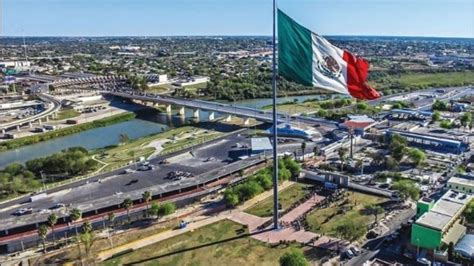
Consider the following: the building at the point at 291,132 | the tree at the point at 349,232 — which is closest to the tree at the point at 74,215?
the tree at the point at 349,232

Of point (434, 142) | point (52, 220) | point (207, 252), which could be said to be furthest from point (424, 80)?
point (52, 220)

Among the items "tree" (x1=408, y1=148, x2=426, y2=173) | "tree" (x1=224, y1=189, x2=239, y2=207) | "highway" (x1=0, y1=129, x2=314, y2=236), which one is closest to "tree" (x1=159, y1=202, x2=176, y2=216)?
"highway" (x1=0, y1=129, x2=314, y2=236)

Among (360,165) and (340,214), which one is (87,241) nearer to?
(340,214)

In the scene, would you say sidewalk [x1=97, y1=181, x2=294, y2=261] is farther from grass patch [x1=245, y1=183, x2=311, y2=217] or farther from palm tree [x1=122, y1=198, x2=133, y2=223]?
palm tree [x1=122, y1=198, x2=133, y2=223]

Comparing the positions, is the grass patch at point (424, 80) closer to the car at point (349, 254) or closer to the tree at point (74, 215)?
the car at point (349, 254)

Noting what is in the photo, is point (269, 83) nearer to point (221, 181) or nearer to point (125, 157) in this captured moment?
point (125, 157)

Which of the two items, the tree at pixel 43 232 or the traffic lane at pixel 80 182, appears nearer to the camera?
the tree at pixel 43 232

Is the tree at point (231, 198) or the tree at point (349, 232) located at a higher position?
the tree at point (231, 198)
